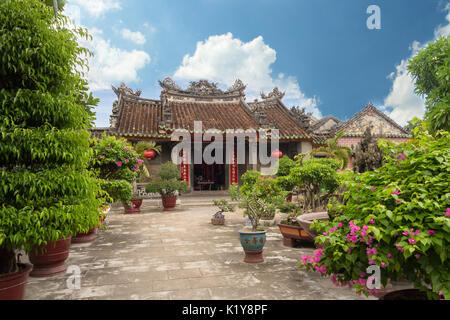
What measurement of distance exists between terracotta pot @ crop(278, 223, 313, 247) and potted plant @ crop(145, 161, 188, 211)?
5.74 m

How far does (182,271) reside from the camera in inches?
162

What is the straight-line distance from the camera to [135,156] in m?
7.16

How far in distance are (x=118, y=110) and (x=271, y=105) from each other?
28.0 feet

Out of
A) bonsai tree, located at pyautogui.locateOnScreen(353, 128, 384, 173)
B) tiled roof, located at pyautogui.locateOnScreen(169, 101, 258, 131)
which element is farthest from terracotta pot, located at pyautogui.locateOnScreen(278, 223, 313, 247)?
tiled roof, located at pyautogui.locateOnScreen(169, 101, 258, 131)

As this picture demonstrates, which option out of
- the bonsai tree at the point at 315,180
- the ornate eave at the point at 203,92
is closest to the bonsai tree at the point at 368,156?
the bonsai tree at the point at 315,180

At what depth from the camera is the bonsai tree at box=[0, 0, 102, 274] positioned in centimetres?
251

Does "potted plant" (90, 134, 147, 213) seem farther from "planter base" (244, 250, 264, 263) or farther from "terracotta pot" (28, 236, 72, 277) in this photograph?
"planter base" (244, 250, 264, 263)

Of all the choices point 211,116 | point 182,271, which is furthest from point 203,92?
point 182,271

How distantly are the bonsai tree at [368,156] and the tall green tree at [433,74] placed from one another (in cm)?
297

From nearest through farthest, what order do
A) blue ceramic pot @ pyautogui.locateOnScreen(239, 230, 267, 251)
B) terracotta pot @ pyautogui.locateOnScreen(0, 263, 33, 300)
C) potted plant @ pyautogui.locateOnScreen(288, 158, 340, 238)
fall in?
terracotta pot @ pyautogui.locateOnScreen(0, 263, 33, 300) → blue ceramic pot @ pyautogui.locateOnScreen(239, 230, 267, 251) → potted plant @ pyautogui.locateOnScreen(288, 158, 340, 238)

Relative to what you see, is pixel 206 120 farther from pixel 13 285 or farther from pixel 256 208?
pixel 13 285

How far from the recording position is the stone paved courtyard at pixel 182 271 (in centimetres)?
333

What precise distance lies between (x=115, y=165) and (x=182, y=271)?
3751 mm

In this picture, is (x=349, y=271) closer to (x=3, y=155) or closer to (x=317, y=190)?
(x=3, y=155)
